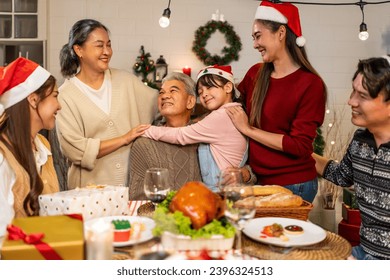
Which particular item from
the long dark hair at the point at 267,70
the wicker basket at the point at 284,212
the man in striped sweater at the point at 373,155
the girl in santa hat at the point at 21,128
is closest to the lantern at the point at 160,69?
the long dark hair at the point at 267,70

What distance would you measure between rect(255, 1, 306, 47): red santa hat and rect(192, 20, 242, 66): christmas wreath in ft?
9.70

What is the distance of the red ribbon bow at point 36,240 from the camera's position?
109 cm

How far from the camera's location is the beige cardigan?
7.91 feet

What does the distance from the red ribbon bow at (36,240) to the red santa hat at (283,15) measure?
1660mm

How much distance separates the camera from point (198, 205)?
137cm

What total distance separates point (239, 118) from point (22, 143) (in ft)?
3.54

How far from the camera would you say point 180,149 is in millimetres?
2449

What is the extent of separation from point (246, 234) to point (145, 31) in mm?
4257

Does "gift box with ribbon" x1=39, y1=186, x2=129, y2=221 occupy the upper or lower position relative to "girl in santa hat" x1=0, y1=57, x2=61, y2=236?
lower

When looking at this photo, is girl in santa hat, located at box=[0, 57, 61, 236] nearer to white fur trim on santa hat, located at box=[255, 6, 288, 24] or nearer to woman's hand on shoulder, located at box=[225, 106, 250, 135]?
woman's hand on shoulder, located at box=[225, 106, 250, 135]

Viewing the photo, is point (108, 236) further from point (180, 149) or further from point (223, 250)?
point (180, 149)

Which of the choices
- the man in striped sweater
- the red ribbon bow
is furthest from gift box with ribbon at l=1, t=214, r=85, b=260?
the man in striped sweater

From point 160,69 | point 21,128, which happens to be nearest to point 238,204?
point 21,128
